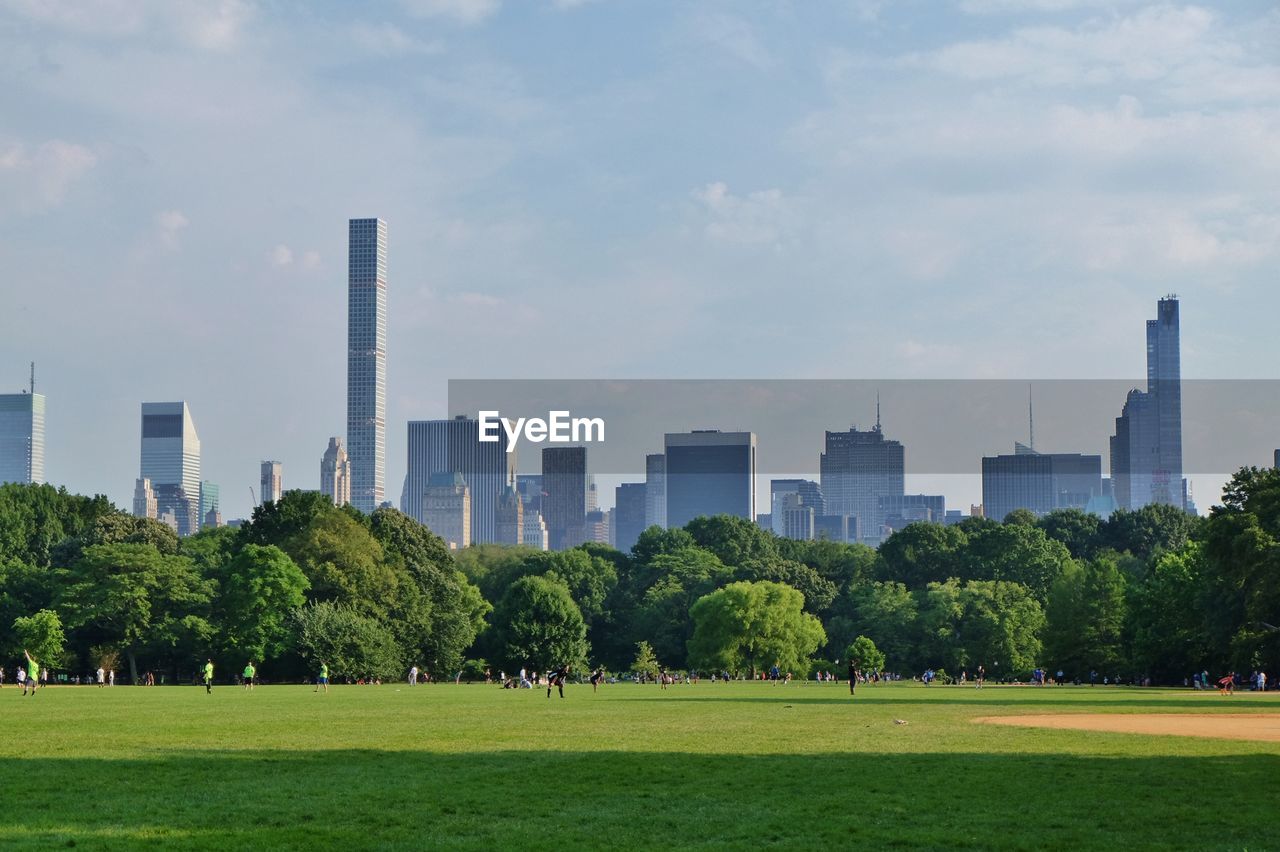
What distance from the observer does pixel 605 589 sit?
149 m

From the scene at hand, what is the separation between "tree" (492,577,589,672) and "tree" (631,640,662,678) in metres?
6.00

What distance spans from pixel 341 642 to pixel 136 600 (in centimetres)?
1394

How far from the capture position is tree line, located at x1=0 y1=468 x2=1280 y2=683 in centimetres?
9212

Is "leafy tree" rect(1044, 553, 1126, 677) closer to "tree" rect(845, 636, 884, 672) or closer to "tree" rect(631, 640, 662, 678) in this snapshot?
"tree" rect(845, 636, 884, 672)

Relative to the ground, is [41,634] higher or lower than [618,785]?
lower

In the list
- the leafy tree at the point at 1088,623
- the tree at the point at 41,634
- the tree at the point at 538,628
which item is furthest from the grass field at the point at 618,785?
the tree at the point at 538,628

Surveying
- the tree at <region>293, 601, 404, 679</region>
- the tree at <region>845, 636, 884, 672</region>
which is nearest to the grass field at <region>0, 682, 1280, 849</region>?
the tree at <region>293, 601, 404, 679</region>

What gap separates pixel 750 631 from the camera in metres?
120

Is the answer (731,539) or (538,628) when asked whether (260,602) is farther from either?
(731,539)

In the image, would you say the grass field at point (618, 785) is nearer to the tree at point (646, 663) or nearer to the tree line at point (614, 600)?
the tree line at point (614, 600)

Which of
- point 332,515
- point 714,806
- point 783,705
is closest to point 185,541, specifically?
point 332,515

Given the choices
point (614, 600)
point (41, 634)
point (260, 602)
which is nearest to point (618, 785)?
point (260, 602)

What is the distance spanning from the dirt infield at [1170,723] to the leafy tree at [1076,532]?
117 m

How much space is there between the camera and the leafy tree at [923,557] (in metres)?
151
